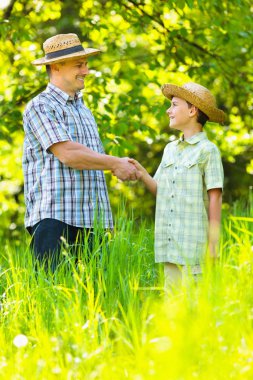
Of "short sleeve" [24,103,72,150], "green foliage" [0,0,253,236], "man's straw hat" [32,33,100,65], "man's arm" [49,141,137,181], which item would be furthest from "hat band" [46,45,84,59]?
"green foliage" [0,0,253,236]

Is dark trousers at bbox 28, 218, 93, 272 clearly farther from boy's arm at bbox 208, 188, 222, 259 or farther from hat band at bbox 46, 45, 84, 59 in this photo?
hat band at bbox 46, 45, 84, 59

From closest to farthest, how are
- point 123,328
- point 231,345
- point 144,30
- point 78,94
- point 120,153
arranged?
point 231,345
point 123,328
point 78,94
point 120,153
point 144,30

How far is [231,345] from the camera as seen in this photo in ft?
11.7

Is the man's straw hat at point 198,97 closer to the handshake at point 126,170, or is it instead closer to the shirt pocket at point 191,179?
the shirt pocket at point 191,179

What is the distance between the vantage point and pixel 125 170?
5.49 metres

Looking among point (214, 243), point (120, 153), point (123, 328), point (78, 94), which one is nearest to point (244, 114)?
point (120, 153)

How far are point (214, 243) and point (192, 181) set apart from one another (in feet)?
1.11

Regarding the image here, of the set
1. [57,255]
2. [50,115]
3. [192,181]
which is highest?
[50,115]

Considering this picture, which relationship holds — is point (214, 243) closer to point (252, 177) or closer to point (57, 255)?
point (57, 255)

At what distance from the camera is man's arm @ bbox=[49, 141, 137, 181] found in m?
5.40

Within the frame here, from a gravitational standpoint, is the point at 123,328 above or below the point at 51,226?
below

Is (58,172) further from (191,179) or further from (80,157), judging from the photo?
(191,179)

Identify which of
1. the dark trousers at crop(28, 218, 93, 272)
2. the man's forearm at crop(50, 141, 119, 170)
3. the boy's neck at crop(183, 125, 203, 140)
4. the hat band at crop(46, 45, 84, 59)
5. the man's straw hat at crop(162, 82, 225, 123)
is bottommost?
the dark trousers at crop(28, 218, 93, 272)

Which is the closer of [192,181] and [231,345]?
[231,345]
